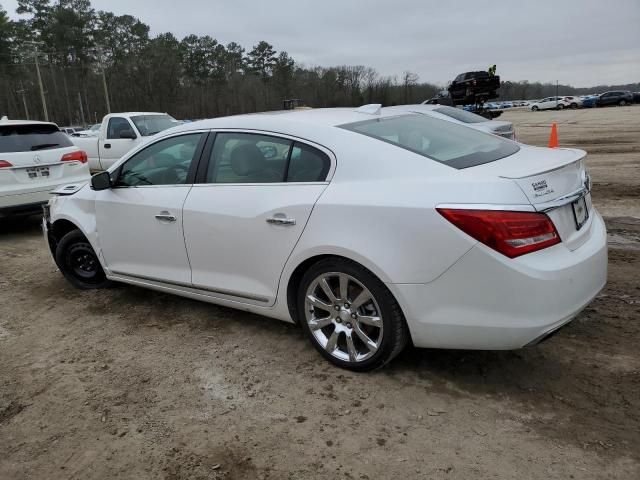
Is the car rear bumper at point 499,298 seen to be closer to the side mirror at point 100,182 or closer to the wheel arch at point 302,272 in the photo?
the wheel arch at point 302,272

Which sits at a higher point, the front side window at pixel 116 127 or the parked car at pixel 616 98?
the front side window at pixel 116 127

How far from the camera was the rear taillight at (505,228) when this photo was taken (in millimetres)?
2588

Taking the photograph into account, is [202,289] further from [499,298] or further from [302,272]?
[499,298]

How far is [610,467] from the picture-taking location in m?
2.36

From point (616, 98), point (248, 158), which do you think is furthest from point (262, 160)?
point (616, 98)

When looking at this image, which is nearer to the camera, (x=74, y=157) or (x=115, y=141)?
(x=74, y=157)

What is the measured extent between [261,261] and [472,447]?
1697mm

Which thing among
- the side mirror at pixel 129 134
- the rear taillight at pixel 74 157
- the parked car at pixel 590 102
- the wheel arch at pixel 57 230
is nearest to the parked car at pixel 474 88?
the side mirror at pixel 129 134

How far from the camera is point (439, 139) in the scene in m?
3.52

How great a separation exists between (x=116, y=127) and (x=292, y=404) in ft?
37.9

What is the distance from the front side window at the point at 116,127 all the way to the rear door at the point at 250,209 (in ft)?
32.5

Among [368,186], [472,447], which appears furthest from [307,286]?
[472,447]

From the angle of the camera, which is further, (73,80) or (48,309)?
(73,80)

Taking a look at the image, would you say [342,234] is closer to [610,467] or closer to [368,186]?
[368,186]
